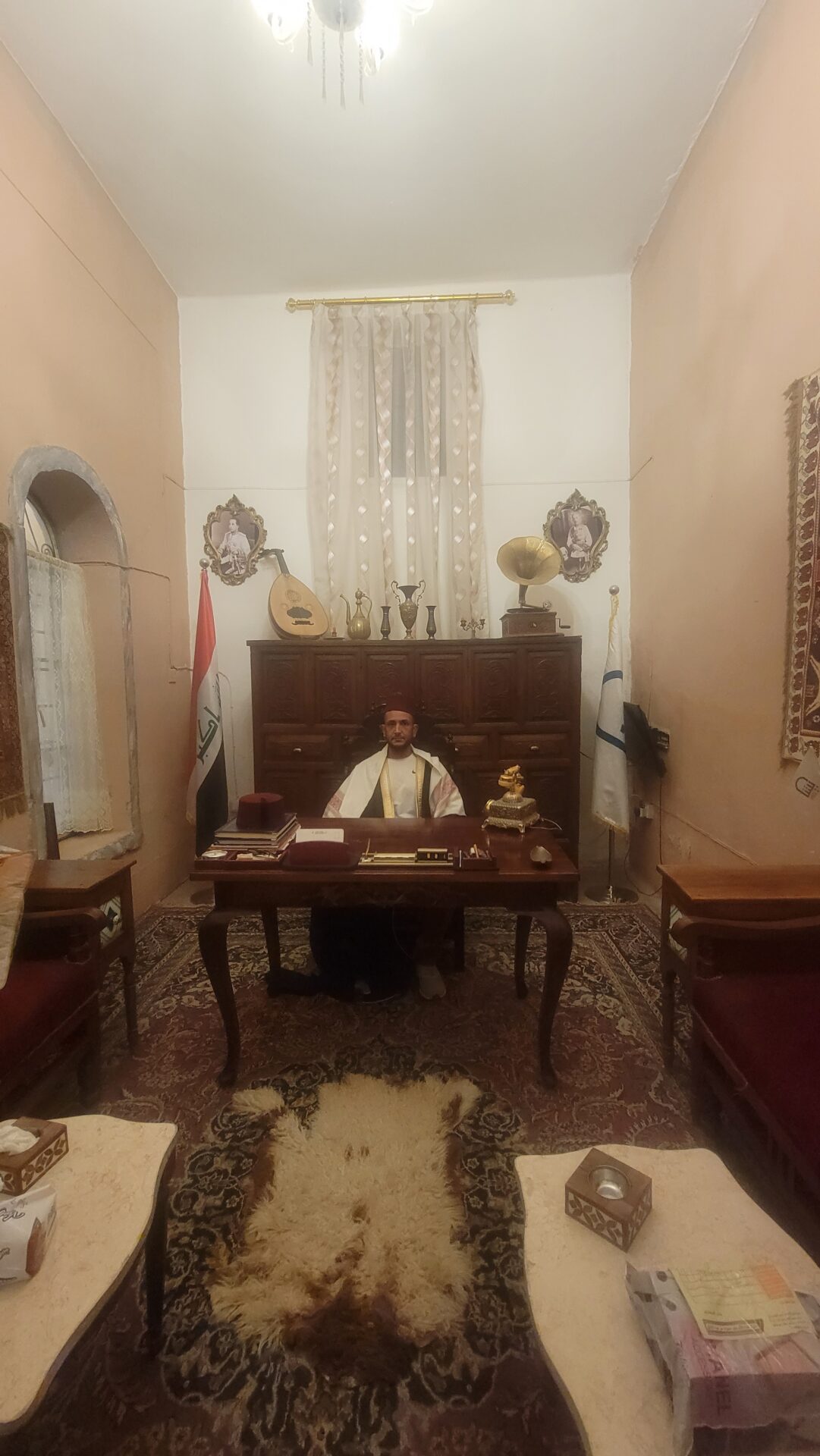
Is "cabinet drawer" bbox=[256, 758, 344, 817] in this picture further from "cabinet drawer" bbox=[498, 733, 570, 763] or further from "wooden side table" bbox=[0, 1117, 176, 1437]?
"wooden side table" bbox=[0, 1117, 176, 1437]

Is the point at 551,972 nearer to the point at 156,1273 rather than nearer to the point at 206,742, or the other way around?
the point at 156,1273

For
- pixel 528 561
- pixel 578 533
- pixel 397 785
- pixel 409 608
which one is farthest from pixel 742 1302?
pixel 578 533

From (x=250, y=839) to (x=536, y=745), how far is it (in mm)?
2363

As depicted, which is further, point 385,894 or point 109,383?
point 109,383

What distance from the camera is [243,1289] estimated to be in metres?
1.57

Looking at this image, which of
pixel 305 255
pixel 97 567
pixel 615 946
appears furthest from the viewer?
pixel 305 255

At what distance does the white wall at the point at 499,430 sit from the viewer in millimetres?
4707

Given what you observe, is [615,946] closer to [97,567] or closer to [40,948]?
[40,948]

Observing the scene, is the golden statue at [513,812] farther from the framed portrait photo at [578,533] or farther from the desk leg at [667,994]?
the framed portrait photo at [578,533]

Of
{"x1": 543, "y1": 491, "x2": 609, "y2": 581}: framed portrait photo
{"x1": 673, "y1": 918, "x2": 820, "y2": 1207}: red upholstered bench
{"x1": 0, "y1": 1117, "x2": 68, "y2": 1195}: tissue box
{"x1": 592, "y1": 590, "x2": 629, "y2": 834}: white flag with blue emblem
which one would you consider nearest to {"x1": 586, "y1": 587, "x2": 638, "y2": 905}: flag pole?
{"x1": 592, "y1": 590, "x2": 629, "y2": 834}: white flag with blue emblem

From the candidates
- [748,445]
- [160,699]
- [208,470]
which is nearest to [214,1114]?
[160,699]

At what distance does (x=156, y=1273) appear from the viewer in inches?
56.4

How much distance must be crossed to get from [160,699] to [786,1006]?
4.17m

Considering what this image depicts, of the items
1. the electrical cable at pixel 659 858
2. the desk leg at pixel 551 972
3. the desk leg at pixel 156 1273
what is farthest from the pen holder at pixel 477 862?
the electrical cable at pixel 659 858
